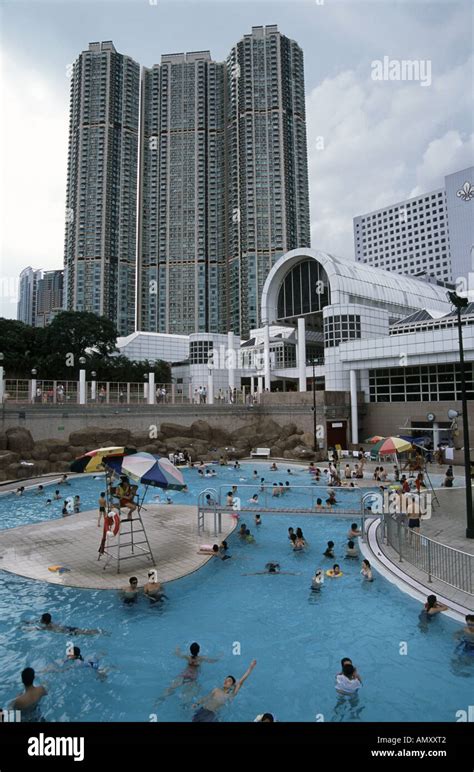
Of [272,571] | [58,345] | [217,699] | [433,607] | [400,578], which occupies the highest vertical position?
[58,345]

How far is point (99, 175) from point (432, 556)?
122706 mm

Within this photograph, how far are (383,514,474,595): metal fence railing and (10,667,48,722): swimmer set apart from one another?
8461 mm

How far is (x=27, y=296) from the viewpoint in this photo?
14612cm

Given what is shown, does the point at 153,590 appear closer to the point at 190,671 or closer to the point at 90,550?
the point at 190,671

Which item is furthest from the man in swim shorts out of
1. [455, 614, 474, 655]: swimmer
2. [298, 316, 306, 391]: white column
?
[298, 316, 306, 391]: white column

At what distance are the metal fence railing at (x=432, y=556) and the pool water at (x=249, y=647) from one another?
3.77 feet

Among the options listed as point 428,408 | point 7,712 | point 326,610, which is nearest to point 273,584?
point 326,610

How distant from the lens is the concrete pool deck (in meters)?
12.1

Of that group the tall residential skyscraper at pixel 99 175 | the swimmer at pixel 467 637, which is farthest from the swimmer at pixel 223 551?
the tall residential skyscraper at pixel 99 175

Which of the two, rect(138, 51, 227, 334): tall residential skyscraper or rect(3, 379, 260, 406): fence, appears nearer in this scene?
rect(3, 379, 260, 406): fence

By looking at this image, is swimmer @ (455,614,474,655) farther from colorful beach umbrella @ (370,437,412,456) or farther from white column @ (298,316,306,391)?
white column @ (298,316,306,391)

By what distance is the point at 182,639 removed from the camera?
9516 millimetres

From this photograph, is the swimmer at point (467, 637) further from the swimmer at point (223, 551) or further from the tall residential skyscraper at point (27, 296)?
the tall residential skyscraper at point (27, 296)

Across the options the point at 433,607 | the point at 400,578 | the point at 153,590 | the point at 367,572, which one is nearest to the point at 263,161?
the point at 367,572
